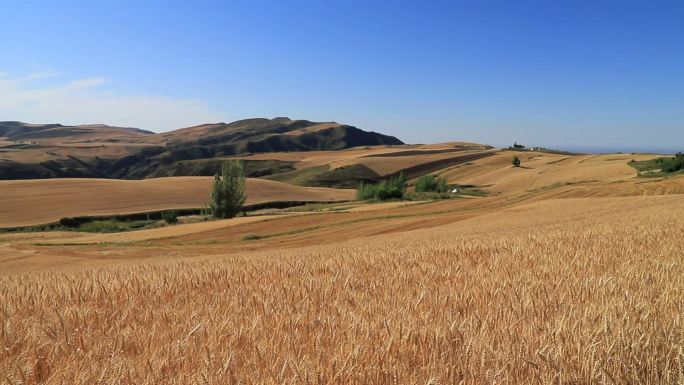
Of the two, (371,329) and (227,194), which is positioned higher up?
(371,329)

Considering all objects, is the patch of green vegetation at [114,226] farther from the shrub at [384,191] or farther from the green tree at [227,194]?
the shrub at [384,191]

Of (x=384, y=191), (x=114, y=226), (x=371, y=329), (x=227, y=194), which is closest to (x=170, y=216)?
(x=114, y=226)

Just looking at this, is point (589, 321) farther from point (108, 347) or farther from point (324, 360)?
point (108, 347)

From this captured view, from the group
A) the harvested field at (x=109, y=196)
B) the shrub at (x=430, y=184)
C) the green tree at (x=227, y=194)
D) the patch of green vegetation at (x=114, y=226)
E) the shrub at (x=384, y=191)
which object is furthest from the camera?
the shrub at (x=430, y=184)

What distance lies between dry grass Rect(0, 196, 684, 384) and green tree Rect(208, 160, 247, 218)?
61.8 metres

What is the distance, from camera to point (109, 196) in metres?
76.3

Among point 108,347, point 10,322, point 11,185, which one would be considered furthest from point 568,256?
point 11,185

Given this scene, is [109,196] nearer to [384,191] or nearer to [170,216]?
[170,216]

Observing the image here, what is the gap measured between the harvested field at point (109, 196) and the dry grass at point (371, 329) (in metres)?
66.7

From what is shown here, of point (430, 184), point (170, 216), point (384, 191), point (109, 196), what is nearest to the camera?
point (170, 216)

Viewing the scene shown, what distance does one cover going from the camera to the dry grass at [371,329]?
91.2 inches

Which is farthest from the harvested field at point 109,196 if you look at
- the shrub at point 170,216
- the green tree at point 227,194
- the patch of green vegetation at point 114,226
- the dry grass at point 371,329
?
the dry grass at point 371,329

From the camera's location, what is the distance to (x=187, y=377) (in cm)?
225

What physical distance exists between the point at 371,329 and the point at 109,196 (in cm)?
8084
